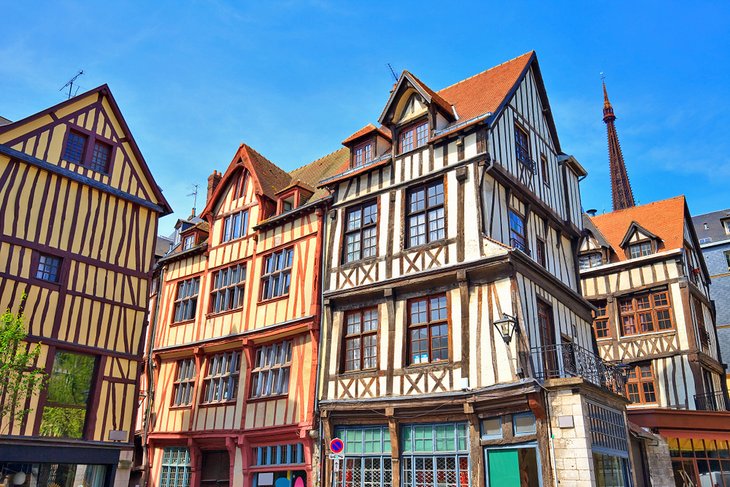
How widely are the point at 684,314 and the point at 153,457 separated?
16.1m

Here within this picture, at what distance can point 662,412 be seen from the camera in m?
16.7

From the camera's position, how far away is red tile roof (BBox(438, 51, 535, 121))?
14.3m

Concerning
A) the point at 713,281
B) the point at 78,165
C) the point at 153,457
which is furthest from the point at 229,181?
the point at 713,281

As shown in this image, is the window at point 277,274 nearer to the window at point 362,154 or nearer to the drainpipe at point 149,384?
the window at point 362,154

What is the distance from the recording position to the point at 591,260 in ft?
71.5

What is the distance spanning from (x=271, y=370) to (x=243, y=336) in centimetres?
129

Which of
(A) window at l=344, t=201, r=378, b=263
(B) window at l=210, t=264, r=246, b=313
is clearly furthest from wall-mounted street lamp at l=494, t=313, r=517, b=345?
(B) window at l=210, t=264, r=246, b=313

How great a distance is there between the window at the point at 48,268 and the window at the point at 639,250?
17.1 metres

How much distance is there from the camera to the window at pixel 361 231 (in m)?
14.5

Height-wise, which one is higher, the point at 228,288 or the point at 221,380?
the point at 228,288

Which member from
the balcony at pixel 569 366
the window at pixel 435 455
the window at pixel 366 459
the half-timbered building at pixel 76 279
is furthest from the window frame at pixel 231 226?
the balcony at pixel 569 366

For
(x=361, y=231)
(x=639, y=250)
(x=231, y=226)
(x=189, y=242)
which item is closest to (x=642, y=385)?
(x=639, y=250)

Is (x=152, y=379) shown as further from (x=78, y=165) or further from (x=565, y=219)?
(x=565, y=219)

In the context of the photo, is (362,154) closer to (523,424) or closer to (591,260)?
(523,424)
